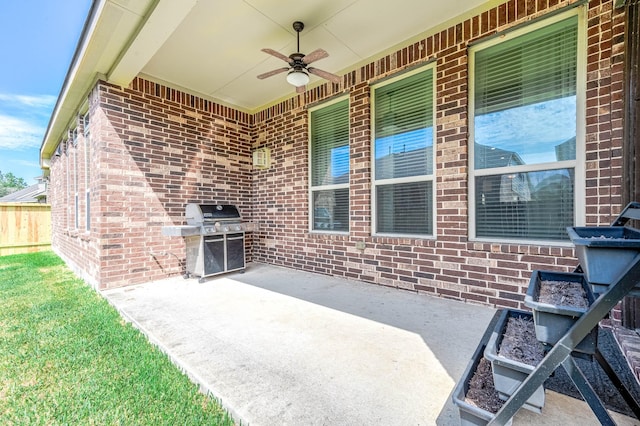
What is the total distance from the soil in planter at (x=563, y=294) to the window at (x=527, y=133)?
163 cm

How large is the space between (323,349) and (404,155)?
2822mm

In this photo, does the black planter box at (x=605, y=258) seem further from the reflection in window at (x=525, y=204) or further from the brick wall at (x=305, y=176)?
the reflection in window at (x=525, y=204)

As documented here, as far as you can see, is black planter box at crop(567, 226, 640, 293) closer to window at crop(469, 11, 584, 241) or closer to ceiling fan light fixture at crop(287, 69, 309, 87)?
window at crop(469, 11, 584, 241)

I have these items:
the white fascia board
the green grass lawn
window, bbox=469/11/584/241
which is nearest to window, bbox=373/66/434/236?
window, bbox=469/11/584/241

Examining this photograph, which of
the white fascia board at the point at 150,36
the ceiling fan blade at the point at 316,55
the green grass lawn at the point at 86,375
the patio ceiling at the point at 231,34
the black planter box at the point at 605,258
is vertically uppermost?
the patio ceiling at the point at 231,34

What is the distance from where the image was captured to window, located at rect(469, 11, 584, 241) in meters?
2.72

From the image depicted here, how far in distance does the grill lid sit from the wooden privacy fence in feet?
26.1

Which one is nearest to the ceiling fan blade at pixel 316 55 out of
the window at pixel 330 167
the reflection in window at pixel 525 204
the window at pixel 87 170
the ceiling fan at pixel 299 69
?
the ceiling fan at pixel 299 69

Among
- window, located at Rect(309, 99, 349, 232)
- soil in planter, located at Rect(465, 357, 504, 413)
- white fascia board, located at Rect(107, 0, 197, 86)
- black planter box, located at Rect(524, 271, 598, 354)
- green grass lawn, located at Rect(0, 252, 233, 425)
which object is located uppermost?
white fascia board, located at Rect(107, 0, 197, 86)

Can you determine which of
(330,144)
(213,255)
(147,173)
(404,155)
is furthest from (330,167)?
(147,173)

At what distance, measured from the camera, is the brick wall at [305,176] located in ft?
8.37

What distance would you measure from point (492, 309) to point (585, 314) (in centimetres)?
227

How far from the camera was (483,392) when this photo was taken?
1.33 meters

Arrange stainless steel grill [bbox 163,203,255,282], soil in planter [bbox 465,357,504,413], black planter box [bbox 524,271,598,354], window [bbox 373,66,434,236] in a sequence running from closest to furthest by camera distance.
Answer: black planter box [bbox 524,271,598,354] → soil in planter [bbox 465,357,504,413] → window [bbox 373,66,434,236] → stainless steel grill [bbox 163,203,255,282]
